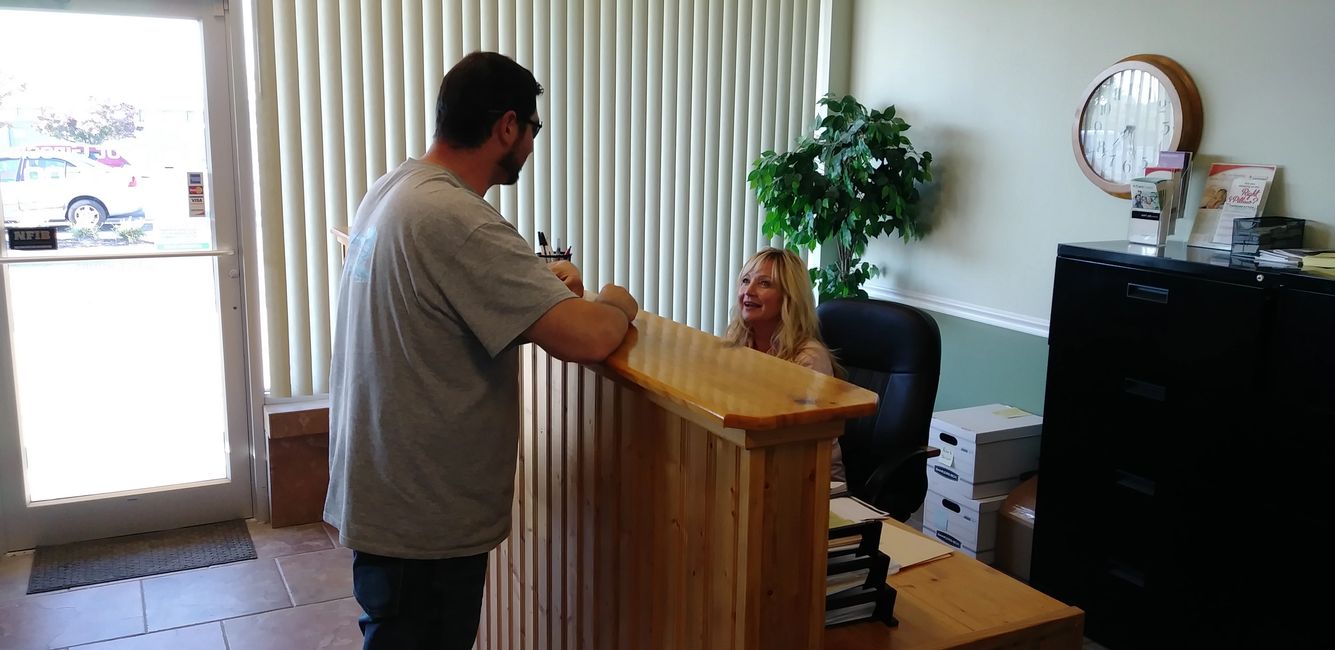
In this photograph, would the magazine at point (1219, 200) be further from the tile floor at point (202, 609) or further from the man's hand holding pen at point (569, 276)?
the tile floor at point (202, 609)

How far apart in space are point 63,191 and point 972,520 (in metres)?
3.43

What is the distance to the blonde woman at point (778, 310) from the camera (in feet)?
8.73

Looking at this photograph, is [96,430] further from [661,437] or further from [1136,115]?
[1136,115]

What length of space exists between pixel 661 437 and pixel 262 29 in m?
2.81

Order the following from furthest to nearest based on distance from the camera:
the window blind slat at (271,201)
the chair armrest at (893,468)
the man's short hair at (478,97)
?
the window blind slat at (271,201) < the chair armrest at (893,468) < the man's short hair at (478,97)

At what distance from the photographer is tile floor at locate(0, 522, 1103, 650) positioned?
9.78ft

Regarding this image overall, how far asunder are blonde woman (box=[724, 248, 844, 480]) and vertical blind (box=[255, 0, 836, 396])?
64.0 inches

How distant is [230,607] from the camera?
3201 millimetres

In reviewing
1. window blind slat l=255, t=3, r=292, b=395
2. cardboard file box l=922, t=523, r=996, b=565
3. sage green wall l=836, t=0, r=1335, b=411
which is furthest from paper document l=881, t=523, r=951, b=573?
window blind slat l=255, t=3, r=292, b=395

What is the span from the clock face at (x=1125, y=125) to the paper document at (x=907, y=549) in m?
1.86

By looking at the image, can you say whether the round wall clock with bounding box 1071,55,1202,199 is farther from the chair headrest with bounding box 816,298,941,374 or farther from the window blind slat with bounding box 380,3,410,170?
the window blind slat with bounding box 380,3,410,170

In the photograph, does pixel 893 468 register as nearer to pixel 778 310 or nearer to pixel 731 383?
pixel 778 310

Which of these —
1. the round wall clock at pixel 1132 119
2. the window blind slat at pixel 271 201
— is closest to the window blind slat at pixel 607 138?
the window blind slat at pixel 271 201

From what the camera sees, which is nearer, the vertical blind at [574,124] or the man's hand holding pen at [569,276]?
the man's hand holding pen at [569,276]
